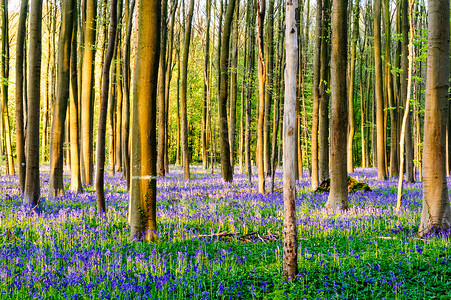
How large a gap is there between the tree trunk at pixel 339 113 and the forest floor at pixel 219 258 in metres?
0.78

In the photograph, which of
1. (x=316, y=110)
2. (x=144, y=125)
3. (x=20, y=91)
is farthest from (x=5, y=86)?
(x=144, y=125)

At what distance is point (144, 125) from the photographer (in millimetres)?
6207

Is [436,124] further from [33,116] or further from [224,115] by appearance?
[224,115]

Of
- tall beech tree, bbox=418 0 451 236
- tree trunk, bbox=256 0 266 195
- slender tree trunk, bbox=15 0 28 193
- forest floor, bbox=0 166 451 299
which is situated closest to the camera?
forest floor, bbox=0 166 451 299

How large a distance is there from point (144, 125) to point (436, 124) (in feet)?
17.6

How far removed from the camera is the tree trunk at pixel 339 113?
9.02m

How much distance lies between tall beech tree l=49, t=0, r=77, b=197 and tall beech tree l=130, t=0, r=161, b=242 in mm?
5966

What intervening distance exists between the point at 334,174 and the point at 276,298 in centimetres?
599

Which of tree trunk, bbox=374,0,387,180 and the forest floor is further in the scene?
tree trunk, bbox=374,0,387,180

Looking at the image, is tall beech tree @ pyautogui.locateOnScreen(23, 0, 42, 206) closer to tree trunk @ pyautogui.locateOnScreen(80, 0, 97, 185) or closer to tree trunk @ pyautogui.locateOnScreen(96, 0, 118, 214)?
tree trunk @ pyautogui.locateOnScreen(96, 0, 118, 214)

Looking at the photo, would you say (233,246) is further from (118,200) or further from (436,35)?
(118,200)

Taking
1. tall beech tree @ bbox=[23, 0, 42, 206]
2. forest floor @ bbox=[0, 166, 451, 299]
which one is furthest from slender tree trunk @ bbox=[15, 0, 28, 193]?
forest floor @ bbox=[0, 166, 451, 299]

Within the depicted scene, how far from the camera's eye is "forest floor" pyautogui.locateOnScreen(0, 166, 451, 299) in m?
3.88

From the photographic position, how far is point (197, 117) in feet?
164
